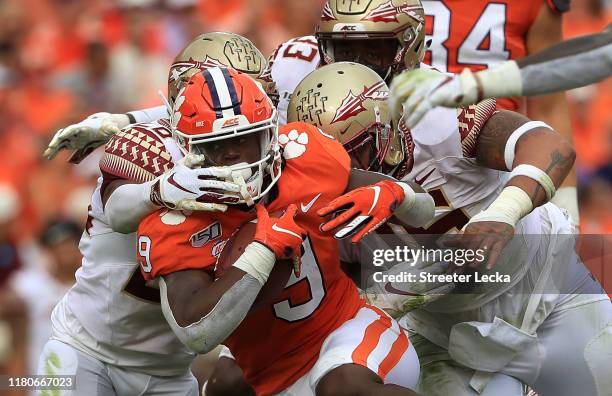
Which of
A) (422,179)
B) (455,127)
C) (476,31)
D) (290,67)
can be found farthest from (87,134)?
(476,31)

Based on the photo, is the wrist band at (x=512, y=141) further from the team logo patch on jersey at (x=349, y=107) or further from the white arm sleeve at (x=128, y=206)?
the white arm sleeve at (x=128, y=206)

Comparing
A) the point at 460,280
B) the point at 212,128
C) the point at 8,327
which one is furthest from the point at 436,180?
the point at 8,327

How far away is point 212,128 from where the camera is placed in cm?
391

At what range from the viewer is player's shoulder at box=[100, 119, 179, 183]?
417cm

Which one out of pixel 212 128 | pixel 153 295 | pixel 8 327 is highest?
pixel 212 128

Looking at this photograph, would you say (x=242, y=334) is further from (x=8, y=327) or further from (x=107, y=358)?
(x=8, y=327)

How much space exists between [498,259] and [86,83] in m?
4.24

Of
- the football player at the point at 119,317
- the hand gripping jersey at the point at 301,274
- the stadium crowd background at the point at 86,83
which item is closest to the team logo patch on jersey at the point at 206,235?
the hand gripping jersey at the point at 301,274

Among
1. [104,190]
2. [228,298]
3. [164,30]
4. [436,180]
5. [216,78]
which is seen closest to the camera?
[228,298]

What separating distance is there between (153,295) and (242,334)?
451 mm

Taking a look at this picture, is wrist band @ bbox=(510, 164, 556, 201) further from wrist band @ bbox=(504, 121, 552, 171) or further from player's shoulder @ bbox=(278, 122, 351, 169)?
player's shoulder @ bbox=(278, 122, 351, 169)

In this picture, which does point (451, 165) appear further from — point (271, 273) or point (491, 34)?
point (491, 34)

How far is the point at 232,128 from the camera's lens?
3.90m

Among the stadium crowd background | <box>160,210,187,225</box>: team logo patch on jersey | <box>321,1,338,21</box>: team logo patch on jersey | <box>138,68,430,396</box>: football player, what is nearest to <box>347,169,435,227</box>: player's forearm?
<box>138,68,430,396</box>: football player
